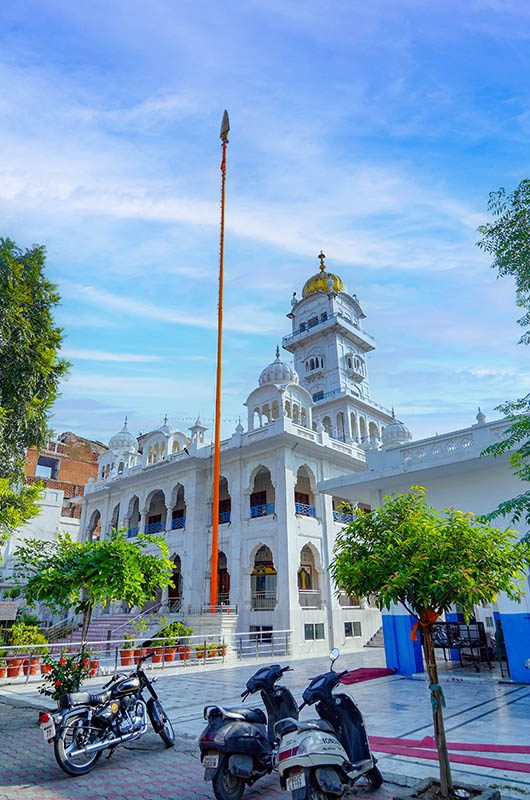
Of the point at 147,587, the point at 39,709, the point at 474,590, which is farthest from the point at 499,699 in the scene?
the point at 39,709

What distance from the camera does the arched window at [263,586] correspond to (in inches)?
892

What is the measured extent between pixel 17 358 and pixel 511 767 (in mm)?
11108

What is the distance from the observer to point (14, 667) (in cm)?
1169

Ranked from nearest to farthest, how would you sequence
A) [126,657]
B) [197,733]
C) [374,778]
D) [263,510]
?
[374,778]
[197,733]
[126,657]
[263,510]

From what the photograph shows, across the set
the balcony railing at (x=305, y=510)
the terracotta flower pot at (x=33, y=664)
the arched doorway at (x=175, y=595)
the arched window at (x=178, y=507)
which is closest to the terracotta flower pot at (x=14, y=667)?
the terracotta flower pot at (x=33, y=664)

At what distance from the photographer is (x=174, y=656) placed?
49.6 ft

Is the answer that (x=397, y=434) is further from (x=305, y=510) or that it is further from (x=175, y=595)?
(x=175, y=595)

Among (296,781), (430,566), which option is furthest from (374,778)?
(430,566)

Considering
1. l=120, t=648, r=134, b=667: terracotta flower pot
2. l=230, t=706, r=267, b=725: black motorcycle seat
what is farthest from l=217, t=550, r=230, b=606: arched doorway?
l=230, t=706, r=267, b=725: black motorcycle seat

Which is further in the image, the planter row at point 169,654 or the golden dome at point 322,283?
the golden dome at point 322,283

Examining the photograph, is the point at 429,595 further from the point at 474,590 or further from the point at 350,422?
the point at 350,422

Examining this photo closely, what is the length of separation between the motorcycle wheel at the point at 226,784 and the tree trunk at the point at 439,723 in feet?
5.77

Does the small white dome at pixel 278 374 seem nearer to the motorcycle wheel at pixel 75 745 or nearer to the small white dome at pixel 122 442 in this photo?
the small white dome at pixel 122 442

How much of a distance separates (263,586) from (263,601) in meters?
0.86
